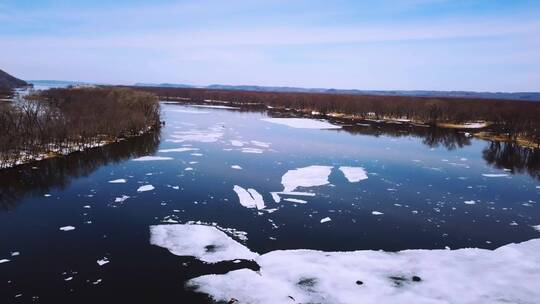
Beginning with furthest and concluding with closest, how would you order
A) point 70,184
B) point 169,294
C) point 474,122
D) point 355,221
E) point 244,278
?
point 474,122
point 70,184
point 355,221
point 244,278
point 169,294

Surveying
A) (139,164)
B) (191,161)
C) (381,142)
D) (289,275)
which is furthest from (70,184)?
(381,142)

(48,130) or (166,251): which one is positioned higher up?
(48,130)

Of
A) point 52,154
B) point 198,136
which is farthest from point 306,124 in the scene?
point 52,154

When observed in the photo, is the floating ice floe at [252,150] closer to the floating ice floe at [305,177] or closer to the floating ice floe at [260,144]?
the floating ice floe at [260,144]

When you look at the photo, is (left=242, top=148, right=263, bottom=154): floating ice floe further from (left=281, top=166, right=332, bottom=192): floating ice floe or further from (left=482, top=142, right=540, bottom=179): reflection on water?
(left=482, top=142, right=540, bottom=179): reflection on water

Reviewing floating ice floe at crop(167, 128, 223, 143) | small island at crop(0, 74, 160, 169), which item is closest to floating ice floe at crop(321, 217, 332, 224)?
small island at crop(0, 74, 160, 169)

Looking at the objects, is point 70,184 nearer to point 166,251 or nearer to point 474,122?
point 166,251

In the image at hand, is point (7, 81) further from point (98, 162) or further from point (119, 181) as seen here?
point (119, 181)

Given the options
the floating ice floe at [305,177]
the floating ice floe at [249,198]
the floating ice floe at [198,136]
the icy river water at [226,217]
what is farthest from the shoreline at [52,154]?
the floating ice floe at [305,177]
